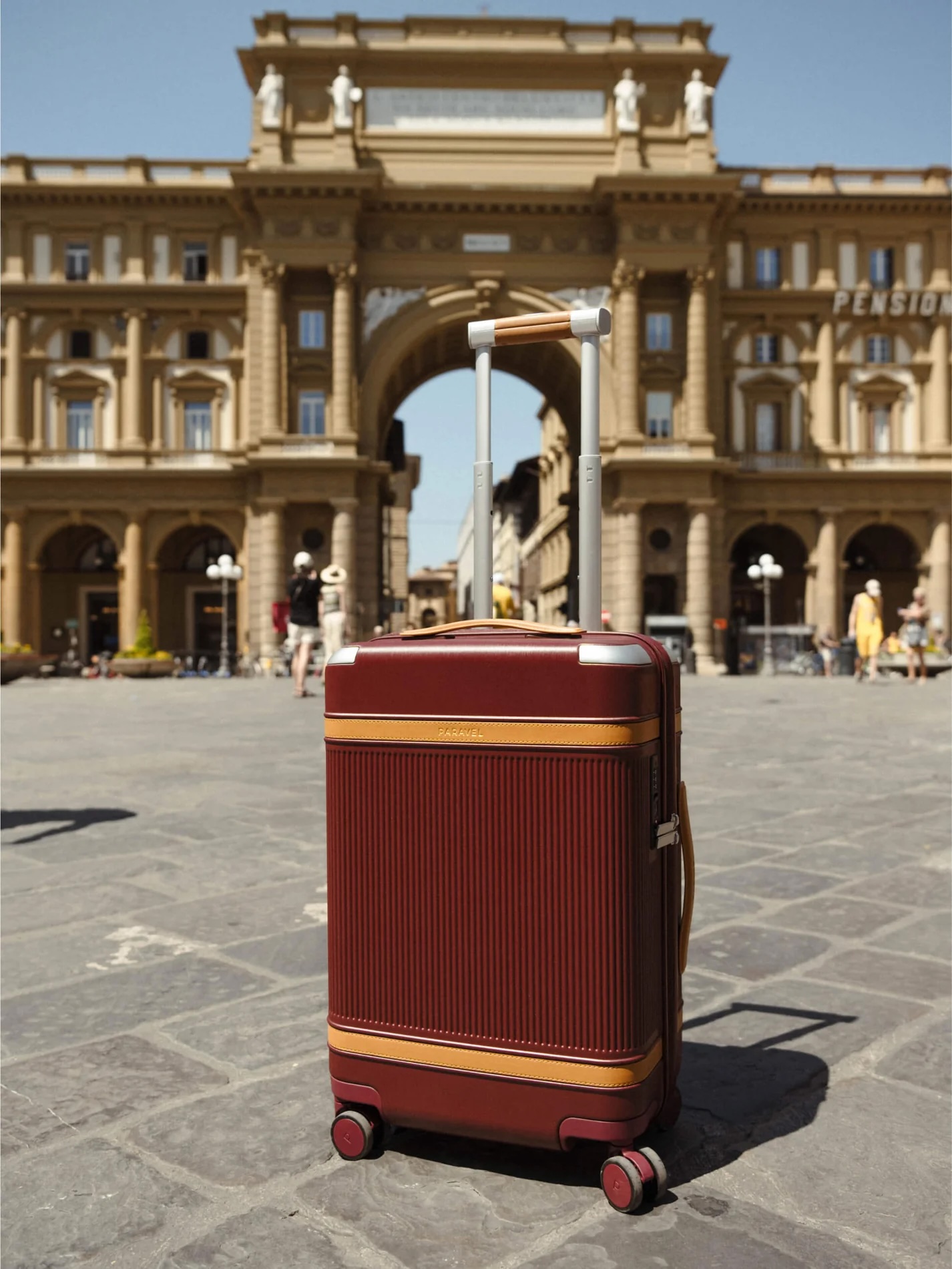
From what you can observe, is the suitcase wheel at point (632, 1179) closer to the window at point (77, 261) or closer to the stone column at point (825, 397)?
the stone column at point (825, 397)

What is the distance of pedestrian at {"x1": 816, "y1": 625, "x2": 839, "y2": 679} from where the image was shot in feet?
104

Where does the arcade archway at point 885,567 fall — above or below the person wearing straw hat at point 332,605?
above

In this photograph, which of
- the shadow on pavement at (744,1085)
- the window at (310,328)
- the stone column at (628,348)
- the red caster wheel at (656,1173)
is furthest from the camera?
the window at (310,328)

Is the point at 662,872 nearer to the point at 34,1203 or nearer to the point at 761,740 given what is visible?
the point at 34,1203

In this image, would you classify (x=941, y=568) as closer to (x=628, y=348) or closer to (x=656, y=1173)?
(x=628, y=348)

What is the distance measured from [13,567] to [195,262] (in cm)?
1215

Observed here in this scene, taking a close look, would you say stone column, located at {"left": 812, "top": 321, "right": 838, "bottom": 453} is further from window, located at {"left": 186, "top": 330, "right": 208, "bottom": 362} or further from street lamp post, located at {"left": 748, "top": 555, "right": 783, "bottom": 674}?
window, located at {"left": 186, "top": 330, "right": 208, "bottom": 362}

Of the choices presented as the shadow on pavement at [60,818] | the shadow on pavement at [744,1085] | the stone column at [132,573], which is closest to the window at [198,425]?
the stone column at [132,573]

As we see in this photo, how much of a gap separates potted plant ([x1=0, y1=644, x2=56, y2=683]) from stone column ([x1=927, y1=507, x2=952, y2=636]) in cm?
2892

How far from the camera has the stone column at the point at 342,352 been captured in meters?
37.3

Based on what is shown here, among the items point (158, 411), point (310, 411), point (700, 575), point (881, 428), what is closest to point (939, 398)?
point (881, 428)

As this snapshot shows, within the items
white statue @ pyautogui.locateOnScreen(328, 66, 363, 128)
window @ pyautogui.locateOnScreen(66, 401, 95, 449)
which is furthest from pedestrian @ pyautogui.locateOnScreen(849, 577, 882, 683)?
window @ pyautogui.locateOnScreen(66, 401, 95, 449)

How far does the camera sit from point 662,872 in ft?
7.85

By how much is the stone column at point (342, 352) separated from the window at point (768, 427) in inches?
564
